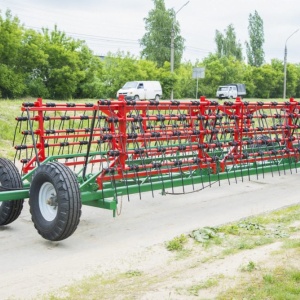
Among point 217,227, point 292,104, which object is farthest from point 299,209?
point 292,104

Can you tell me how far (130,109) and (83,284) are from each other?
2762mm

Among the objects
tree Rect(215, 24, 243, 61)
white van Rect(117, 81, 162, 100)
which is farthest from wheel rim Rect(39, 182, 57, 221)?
tree Rect(215, 24, 243, 61)

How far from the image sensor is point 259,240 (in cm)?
601

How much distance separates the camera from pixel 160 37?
62375mm

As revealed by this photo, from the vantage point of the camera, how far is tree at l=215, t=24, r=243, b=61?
7750 centimetres

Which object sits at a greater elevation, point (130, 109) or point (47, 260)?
point (130, 109)

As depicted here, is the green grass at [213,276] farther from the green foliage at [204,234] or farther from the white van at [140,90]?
the white van at [140,90]

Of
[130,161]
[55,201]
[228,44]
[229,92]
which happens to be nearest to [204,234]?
[55,201]

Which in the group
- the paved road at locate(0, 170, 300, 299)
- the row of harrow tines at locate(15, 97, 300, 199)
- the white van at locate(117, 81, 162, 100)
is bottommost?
the paved road at locate(0, 170, 300, 299)

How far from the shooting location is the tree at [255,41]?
77250 millimetres

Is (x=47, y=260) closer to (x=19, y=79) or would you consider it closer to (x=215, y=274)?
(x=215, y=274)

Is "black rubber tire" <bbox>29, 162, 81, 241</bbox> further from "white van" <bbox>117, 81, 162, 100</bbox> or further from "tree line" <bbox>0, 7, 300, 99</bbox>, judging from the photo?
"white van" <bbox>117, 81, 162, 100</bbox>

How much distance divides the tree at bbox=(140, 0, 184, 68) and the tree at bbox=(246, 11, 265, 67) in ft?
57.7

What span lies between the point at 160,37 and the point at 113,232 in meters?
57.6
